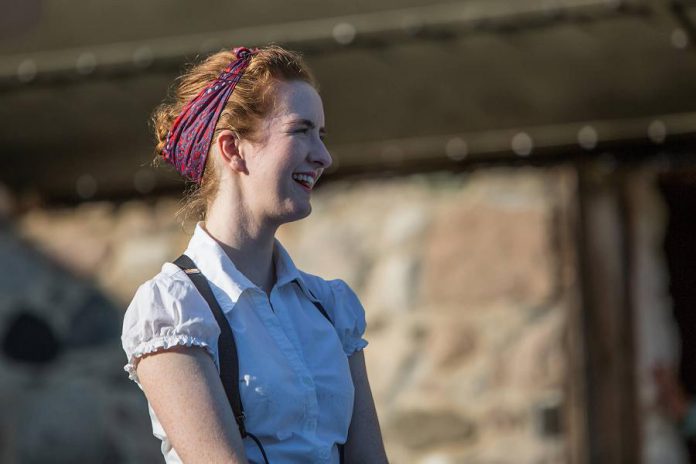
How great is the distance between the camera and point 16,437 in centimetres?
402

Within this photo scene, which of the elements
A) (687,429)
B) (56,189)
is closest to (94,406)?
(56,189)

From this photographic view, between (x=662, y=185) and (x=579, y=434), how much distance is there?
0.75 metres

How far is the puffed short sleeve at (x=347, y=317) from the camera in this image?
2070mm

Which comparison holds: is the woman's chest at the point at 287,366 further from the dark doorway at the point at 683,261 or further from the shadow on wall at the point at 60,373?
the shadow on wall at the point at 60,373

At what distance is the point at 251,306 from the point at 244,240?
129mm

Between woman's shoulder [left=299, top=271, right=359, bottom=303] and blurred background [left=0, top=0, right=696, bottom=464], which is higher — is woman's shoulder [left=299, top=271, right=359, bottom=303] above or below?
below

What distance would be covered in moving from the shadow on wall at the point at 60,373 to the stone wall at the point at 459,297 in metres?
0.72

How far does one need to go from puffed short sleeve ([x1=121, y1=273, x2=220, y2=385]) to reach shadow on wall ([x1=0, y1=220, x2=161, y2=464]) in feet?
7.27

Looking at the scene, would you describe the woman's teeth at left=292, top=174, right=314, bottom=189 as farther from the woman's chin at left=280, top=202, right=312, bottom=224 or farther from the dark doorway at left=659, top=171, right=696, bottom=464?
the dark doorway at left=659, top=171, right=696, bottom=464

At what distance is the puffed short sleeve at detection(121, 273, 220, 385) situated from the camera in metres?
1.78

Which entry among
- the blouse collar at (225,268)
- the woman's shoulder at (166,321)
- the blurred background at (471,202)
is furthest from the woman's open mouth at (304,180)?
the blurred background at (471,202)

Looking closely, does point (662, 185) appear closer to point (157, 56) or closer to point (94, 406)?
point (157, 56)

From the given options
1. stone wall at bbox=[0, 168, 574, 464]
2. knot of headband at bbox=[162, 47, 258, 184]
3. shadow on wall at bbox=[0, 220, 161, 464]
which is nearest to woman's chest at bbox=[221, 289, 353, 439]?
knot of headband at bbox=[162, 47, 258, 184]

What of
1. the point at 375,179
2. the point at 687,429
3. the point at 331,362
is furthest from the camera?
the point at 375,179
